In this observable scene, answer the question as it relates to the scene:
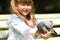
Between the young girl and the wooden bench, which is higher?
the young girl

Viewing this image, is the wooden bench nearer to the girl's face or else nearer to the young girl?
the young girl

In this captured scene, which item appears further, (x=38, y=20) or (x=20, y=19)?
(x=38, y=20)

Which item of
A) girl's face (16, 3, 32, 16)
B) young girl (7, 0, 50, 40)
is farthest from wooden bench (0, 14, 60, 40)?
girl's face (16, 3, 32, 16)

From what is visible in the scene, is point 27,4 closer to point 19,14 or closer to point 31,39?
point 19,14

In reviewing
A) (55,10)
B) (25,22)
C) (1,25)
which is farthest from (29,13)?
(55,10)

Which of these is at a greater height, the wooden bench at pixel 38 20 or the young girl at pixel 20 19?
the young girl at pixel 20 19

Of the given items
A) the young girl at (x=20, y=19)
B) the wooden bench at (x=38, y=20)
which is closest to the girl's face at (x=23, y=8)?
the young girl at (x=20, y=19)

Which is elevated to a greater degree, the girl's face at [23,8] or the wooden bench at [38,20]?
the girl's face at [23,8]

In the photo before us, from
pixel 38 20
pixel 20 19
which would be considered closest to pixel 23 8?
pixel 20 19

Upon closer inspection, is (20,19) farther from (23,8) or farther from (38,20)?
(38,20)

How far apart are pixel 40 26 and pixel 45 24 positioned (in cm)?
5

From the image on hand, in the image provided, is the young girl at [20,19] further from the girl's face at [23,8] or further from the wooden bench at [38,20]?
the wooden bench at [38,20]

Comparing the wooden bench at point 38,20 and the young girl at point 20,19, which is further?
the wooden bench at point 38,20

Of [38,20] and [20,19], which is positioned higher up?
[20,19]
